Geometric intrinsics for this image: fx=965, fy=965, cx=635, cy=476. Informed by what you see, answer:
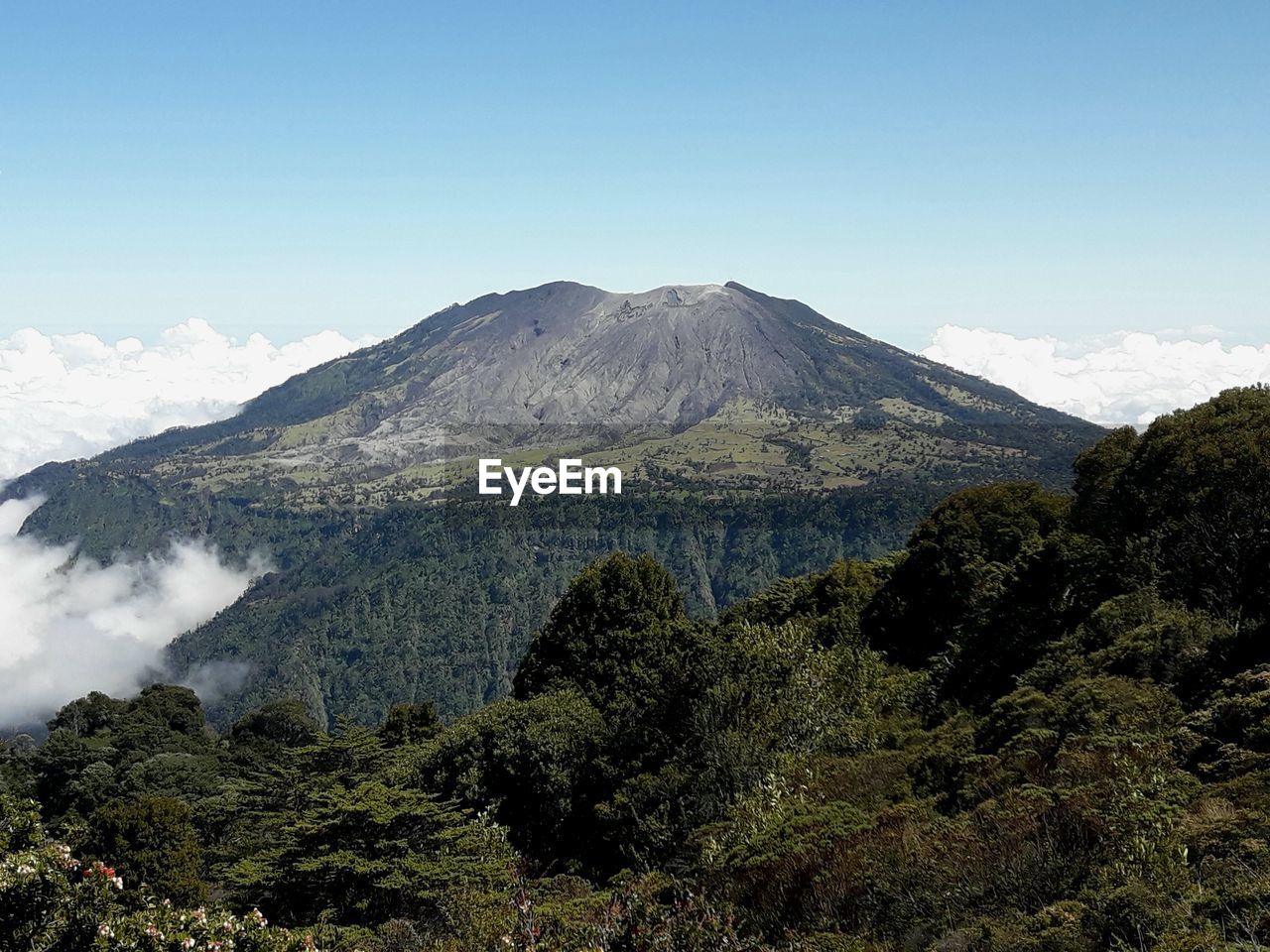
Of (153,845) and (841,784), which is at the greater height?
(841,784)

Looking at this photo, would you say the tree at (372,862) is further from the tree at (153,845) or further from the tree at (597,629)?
the tree at (597,629)

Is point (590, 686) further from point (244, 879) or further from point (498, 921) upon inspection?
point (498, 921)

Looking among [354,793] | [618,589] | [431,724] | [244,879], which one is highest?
[618,589]

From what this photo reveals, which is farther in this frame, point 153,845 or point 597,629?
point 597,629

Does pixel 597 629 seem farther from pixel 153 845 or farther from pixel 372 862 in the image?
pixel 372 862

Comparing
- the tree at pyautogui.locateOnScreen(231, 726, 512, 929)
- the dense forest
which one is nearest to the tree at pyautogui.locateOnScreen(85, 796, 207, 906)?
the dense forest

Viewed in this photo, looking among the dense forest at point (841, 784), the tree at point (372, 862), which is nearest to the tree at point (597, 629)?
the dense forest at point (841, 784)

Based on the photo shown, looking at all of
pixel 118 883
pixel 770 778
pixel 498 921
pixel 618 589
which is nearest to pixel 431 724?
pixel 618 589

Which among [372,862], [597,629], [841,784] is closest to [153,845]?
[597,629]
